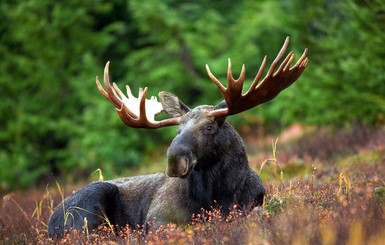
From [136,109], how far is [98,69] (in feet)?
49.9

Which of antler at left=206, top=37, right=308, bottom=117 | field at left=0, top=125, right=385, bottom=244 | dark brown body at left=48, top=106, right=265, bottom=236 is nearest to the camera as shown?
field at left=0, top=125, right=385, bottom=244

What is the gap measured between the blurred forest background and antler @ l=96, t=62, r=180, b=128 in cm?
1125

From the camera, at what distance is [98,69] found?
22391mm

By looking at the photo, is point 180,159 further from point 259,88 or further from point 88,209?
point 88,209

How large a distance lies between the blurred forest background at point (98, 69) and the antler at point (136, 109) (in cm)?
1125

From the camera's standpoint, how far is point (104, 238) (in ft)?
21.3

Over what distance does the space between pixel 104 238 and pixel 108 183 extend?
55.0 inches

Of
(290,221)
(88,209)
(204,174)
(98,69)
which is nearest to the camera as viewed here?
(290,221)

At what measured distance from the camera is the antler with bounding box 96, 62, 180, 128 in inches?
275

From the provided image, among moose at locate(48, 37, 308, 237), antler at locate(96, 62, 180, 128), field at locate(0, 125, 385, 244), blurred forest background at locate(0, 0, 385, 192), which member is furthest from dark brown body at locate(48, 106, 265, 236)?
blurred forest background at locate(0, 0, 385, 192)

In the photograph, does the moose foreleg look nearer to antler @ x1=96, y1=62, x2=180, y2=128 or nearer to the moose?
the moose

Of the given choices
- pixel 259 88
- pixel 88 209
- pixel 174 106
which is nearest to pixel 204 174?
pixel 174 106

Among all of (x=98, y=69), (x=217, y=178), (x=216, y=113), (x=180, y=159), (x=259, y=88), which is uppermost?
(x=259, y=88)

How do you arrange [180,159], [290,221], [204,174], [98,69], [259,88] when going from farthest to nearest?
[98,69] < [204,174] < [259,88] < [180,159] < [290,221]
